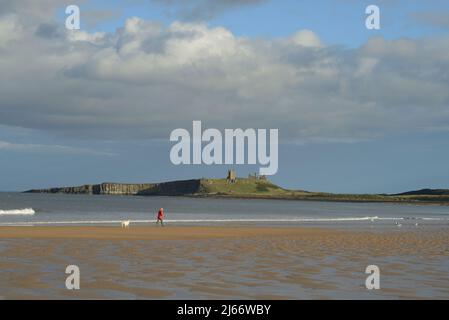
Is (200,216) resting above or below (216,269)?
below

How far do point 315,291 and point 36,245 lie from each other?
13722 millimetres

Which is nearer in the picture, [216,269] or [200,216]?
[216,269]

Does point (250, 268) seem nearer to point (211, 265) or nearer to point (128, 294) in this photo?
point (211, 265)

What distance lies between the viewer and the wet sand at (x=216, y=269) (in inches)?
546

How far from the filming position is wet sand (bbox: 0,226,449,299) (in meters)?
13.9

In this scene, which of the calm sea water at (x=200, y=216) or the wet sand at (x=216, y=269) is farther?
the calm sea water at (x=200, y=216)

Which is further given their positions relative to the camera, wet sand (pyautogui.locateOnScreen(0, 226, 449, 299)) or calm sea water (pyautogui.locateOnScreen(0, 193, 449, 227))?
calm sea water (pyautogui.locateOnScreen(0, 193, 449, 227))

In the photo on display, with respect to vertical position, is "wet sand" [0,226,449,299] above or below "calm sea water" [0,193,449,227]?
above

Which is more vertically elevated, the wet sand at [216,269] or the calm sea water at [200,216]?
the wet sand at [216,269]

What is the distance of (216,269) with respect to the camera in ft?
58.5
